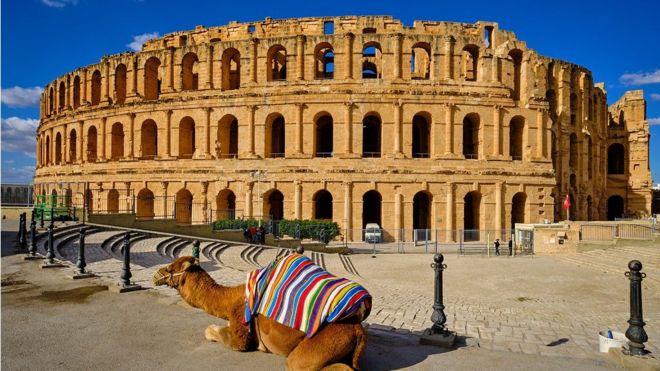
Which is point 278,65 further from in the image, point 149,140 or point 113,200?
point 113,200

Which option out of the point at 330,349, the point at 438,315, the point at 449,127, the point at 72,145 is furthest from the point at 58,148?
the point at 330,349

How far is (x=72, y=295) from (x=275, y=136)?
2491 cm

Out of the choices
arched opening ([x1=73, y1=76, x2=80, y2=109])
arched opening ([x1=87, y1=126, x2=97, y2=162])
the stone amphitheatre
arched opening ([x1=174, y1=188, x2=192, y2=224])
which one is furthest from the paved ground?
arched opening ([x1=73, y1=76, x2=80, y2=109])

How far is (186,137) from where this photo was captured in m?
31.6

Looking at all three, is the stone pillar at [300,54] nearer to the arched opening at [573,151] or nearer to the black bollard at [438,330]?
the black bollard at [438,330]

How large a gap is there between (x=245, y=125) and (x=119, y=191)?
12.8 m

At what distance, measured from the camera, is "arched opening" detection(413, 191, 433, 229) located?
29375mm

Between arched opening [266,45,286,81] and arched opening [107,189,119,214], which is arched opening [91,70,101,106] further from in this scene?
arched opening [266,45,286,81]

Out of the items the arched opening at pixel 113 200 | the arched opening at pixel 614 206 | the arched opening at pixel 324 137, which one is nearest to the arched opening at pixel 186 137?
the arched opening at pixel 113 200

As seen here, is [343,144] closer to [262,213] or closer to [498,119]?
[262,213]

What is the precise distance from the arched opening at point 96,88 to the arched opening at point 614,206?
56.2 metres

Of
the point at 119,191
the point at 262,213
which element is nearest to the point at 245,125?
the point at 262,213

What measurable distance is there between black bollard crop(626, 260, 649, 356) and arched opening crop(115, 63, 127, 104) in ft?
123

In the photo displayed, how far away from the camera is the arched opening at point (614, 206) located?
143 feet
